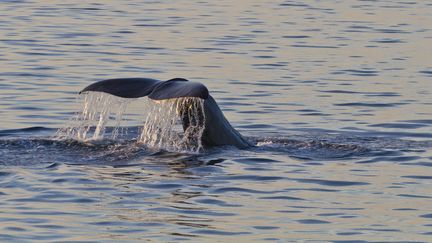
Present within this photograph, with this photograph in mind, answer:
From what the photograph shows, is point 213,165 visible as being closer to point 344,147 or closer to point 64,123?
point 344,147

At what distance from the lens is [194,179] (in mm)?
12922

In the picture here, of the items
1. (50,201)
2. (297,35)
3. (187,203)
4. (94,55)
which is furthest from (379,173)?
(297,35)

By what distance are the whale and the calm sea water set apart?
18 centimetres

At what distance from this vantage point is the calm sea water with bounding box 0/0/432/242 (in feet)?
37.0

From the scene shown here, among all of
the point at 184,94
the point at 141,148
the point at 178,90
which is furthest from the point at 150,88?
the point at 141,148

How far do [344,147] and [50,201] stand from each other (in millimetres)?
4104

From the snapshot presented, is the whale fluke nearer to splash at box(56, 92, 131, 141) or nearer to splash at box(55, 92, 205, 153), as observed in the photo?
splash at box(55, 92, 205, 153)

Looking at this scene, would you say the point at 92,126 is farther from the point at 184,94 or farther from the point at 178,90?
the point at 184,94

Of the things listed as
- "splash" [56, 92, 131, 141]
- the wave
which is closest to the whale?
the wave

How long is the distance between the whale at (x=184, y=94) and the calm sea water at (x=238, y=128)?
7.0 inches

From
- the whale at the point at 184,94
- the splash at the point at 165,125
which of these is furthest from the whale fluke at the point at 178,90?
the splash at the point at 165,125

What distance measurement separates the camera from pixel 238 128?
16625 mm

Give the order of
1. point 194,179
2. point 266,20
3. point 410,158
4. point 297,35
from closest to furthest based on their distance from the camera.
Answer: point 194,179
point 410,158
point 297,35
point 266,20

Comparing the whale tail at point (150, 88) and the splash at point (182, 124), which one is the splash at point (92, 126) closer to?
the whale tail at point (150, 88)
